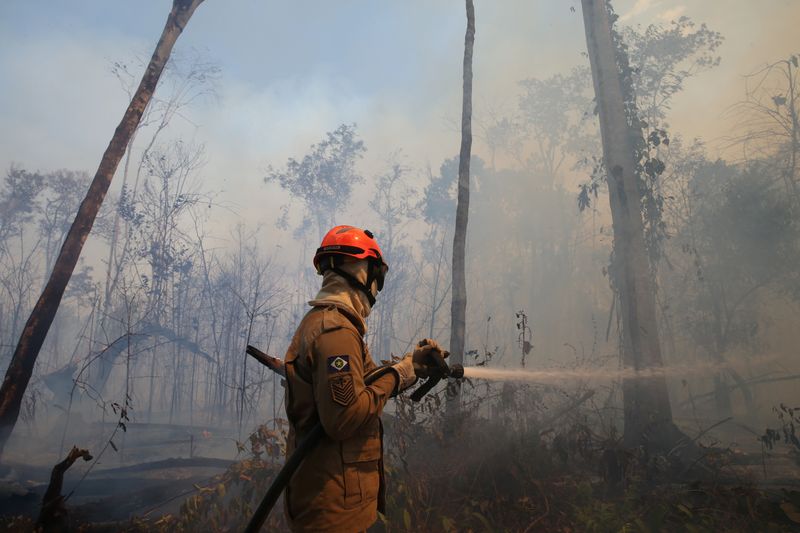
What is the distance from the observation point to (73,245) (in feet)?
23.4

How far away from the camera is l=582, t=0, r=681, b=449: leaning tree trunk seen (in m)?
6.40

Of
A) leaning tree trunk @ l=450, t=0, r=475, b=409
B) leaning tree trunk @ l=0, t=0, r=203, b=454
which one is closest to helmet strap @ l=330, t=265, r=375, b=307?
leaning tree trunk @ l=450, t=0, r=475, b=409

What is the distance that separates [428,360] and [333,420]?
75cm

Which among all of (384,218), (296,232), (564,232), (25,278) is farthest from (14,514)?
(564,232)

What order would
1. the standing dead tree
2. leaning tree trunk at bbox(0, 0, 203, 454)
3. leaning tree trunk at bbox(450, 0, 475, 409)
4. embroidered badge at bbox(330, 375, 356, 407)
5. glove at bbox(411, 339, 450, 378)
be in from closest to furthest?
embroidered badge at bbox(330, 375, 356, 407), glove at bbox(411, 339, 450, 378), the standing dead tree, leaning tree trunk at bbox(0, 0, 203, 454), leaning tree trunk at bbox(450, 0, 475, 409)

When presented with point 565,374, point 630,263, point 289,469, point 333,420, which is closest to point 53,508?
point 289,469

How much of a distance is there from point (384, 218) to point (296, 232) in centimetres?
923

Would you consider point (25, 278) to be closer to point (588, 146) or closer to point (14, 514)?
point (14, 514)

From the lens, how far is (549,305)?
39.6 meters

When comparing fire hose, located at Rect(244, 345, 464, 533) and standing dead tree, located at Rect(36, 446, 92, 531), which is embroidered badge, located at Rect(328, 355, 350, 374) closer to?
fire hose, located at Rect(244, 345, 464, 533)

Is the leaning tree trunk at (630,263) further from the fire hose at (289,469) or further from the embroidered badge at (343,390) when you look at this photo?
the embroidered badge at (343,390)

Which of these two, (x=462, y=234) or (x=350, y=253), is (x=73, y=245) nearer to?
(x=462, y=234)

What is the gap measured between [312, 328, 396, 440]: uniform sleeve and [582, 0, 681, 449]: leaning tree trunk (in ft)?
18.8

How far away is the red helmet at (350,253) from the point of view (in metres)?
2.28
